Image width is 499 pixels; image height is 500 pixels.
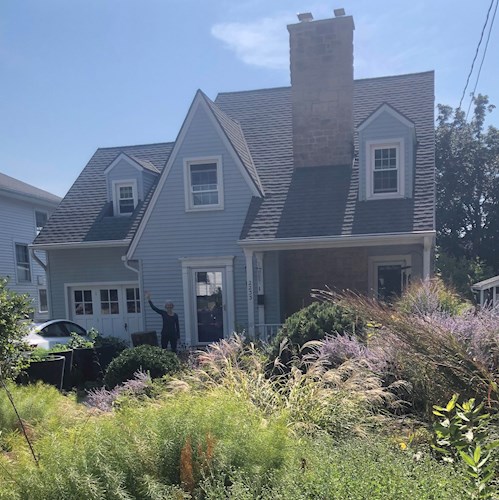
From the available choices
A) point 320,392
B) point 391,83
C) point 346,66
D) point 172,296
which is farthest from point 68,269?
point 391,83

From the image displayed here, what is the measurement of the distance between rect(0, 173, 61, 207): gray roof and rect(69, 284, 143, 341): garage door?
8861mm

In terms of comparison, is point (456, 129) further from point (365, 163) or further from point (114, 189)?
point (114, 189)

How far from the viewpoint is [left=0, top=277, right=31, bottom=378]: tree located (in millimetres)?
5559

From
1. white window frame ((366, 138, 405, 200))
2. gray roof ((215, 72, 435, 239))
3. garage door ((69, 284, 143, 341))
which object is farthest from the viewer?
garage door ((69, 284, 143, 341))

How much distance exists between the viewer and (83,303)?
13.8m

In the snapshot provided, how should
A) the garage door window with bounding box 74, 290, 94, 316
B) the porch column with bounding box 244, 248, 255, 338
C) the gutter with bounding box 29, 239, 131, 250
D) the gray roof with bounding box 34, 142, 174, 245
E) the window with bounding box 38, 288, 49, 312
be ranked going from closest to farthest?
1. the porch column with bounding box 244, 248, 255, 338
2. the gutter with bounding box 29, 239, 131, 250
3. the gray roof with bounding box 34, 142, 174, 245
4. the garage door window with bounding box 74, 290, 94, 316
5. the window with bounding box 38, 288, 49, 312

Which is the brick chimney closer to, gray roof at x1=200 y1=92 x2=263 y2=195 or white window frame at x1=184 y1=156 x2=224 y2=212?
gray roof at x1=200 y1=92 x2=263 y2=195

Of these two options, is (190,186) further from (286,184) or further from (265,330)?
(265,330)

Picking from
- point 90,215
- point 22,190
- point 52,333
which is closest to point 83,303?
point 90,215

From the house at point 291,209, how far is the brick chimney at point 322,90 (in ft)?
0.09

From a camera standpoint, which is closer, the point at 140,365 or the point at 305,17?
the point at 140,365

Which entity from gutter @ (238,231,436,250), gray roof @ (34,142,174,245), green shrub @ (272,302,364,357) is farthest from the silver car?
green shrub @ (272,302,364,357)

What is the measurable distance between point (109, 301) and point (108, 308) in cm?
23

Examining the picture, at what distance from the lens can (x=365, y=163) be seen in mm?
11195
